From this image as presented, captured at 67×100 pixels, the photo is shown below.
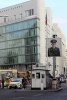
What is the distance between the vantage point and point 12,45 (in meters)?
127

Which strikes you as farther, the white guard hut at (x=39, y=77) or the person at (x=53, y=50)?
the person at (x=53, y=50)

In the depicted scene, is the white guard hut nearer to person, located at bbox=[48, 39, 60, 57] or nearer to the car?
person, located at bbox=[48, 39, 60, 57]

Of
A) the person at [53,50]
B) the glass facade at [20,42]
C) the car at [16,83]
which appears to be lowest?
the car at [16,83]

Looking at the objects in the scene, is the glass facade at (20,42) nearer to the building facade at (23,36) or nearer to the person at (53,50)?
the building facade at (23,36)

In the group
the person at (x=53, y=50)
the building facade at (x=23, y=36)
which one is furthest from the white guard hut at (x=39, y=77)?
the building facade at (x=23, y=36)

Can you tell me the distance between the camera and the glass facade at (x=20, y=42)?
387 ft

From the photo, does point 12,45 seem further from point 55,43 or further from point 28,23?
point 55,43

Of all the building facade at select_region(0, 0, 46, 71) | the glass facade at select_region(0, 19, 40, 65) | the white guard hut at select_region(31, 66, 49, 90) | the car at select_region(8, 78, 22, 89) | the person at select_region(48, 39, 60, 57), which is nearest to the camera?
the white guard hut at select_region(31, 66, 49, 90)

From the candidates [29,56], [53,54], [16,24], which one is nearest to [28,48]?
[29,56]

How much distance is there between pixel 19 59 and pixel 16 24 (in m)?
13.3

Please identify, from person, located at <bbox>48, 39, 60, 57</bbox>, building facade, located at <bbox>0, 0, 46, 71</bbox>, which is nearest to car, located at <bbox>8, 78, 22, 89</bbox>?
person, located at <bbox>48, 39, 60, 57</bbox>

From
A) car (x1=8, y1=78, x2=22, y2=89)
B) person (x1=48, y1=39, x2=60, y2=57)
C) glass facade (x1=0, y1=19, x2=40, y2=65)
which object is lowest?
car (x1=8, y1=78, x2=22, y2=89)

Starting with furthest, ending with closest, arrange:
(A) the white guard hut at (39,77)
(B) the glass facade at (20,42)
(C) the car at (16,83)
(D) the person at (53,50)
A: (B) the glass facade at (20,42)
(C) the car at (16,83)
(D) the person at (53,50)
(A) the white guard hut at (39,77)

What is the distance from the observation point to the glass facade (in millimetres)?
118081
